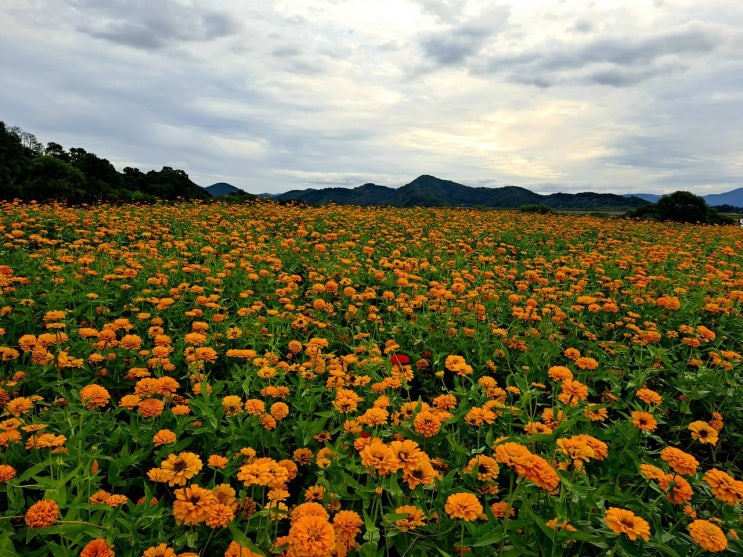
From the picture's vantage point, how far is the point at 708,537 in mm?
1392

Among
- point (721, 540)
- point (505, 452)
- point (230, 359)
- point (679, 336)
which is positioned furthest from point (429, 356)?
point (679, 336)

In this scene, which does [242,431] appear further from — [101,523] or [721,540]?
[721,540]

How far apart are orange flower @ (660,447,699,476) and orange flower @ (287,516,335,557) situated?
4.98ft

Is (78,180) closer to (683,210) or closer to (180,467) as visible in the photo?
(180,467)

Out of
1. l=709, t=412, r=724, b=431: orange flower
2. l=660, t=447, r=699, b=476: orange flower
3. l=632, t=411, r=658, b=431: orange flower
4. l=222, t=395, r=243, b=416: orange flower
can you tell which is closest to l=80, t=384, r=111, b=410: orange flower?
l=222, t=395, r=243, b=416: orange flower

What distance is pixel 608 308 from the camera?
440 cm

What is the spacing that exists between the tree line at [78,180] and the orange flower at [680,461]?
17.3 m

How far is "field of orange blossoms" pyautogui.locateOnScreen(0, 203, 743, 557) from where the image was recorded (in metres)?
1.57

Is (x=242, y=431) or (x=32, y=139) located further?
(x=32, y=139)

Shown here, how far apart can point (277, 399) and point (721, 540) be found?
2427 millimetres

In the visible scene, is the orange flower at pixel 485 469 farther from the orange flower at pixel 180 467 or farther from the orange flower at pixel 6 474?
the orange flower at pixel 6 474

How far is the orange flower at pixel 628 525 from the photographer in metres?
1.35

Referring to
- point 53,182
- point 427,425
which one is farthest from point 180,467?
point 53,182

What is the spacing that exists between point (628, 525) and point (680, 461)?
0.52 metres
